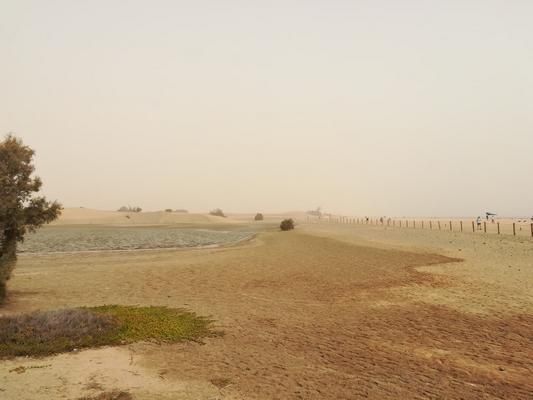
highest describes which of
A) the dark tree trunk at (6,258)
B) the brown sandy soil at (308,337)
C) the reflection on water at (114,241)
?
the dark tree trunk at (6,258)

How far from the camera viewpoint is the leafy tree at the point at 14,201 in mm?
17094

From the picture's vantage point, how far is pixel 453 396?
7.96 metres

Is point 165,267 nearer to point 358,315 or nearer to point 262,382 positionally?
point 358,315

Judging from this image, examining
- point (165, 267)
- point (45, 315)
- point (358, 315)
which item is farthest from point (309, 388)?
point (165, 267)

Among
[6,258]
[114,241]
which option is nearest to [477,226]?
[114,241]

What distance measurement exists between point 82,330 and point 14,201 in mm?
8290

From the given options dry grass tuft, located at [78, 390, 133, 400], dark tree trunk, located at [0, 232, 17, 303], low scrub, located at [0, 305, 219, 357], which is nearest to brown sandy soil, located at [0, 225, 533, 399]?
dry grass tuft, located at [78, 390, 133, 400]

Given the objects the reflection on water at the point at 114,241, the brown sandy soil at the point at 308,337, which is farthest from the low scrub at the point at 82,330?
the reflection on water at the point at 114,241

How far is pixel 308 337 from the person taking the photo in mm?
11961

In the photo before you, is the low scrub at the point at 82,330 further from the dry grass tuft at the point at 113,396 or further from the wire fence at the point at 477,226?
the wire fence at the point at 477,226

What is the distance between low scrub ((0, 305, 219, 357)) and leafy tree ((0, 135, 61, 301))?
6363mm

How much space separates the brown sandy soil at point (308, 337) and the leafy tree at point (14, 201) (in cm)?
205

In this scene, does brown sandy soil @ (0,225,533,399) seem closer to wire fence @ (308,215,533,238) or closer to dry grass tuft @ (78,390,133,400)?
dry grass tuft @ (78,390,133,400)

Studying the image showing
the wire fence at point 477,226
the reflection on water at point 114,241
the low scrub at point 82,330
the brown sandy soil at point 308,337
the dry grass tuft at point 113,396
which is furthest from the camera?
the wire fence at point 477,226
